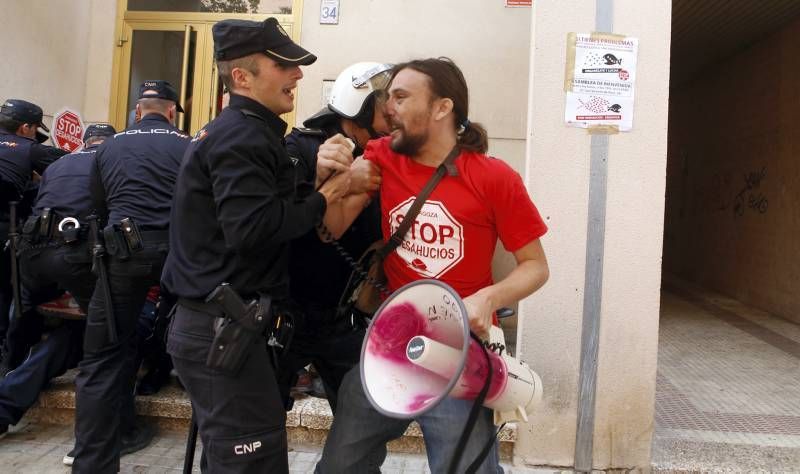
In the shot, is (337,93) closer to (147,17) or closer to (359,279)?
(359,279)

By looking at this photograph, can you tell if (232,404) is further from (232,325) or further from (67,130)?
(67,130)

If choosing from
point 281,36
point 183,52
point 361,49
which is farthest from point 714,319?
point 281,36

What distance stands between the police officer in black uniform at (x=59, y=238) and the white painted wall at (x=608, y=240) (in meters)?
2.64

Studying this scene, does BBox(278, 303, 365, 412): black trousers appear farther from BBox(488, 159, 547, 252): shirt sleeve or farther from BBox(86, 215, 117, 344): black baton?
BBox(86, 215, 117, 344): black baton

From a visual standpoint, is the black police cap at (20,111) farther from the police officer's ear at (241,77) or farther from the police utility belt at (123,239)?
the police officer's ear at (241,77)

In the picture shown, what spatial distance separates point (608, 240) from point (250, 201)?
7.40ft

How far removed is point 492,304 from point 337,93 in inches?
48.6

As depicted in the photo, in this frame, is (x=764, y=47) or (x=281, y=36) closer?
(x=281, y=36)

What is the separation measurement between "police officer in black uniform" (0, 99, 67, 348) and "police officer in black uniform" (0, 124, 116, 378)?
1.40 feet

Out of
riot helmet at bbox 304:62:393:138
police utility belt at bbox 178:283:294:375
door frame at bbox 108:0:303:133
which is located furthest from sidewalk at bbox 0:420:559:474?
door frame at bbox 108:0:303:133

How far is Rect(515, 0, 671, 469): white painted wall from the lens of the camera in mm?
3580

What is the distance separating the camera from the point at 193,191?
86.7 inches

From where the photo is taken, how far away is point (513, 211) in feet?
7.34

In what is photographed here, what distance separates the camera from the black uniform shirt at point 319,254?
2.65 metres
